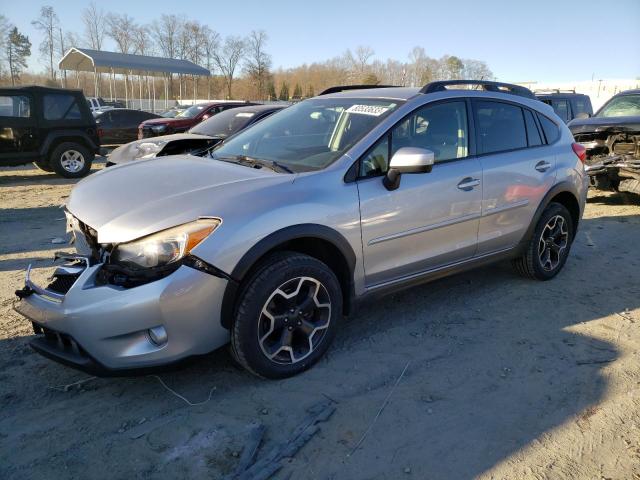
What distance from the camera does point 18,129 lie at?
10.0m

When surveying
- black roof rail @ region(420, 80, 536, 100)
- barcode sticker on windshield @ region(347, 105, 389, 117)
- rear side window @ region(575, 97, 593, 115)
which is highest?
rear side window @ region(575, 97, 593, 115)

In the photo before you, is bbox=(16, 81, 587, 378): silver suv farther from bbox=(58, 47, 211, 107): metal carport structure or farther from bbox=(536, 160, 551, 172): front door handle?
bbox=(58, 47, 211, 107): metal carport structure

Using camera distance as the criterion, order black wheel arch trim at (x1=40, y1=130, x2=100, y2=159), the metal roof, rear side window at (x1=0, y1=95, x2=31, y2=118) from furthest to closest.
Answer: the metal roof → black wheel arch trim at (x1=40, y1=130, x2=100, y2=159) → rear side window at (x1=0, y1=95, x2=31, y2=118)

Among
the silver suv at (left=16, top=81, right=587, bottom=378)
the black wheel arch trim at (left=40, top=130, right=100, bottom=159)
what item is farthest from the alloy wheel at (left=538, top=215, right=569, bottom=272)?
the black wheel arch trim at (left=40, top=130, right=100, bottom=159)

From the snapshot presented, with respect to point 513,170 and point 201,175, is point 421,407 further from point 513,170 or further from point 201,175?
point 513,170

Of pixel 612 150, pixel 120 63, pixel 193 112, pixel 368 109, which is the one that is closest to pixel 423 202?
pixel 368 109

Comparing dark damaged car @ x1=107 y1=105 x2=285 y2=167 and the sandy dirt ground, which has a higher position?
dark damaged car @ x1=107 y1=105 x2=285 y2=167

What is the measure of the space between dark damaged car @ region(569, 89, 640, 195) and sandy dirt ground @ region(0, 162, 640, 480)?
451 centimetres

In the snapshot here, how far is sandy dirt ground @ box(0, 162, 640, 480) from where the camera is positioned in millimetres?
2367

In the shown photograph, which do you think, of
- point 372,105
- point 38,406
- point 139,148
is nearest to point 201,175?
point 372,105

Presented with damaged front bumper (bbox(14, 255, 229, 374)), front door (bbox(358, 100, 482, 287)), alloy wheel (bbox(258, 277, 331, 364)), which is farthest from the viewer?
front door (bbox(358, 100, 482, 287))

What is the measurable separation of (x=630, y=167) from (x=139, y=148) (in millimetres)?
7619

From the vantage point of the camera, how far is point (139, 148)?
776cm

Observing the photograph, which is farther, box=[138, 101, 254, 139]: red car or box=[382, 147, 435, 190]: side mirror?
box=[138, 101, 254, 139]: red car
